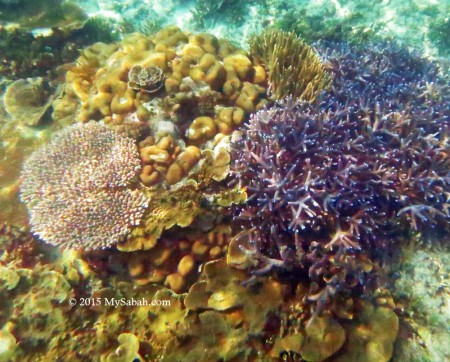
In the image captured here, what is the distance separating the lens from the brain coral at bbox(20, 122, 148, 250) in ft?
12.2

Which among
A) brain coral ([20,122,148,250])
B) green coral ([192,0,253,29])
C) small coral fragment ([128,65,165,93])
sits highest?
small coral fragment ([128,65,165,93])

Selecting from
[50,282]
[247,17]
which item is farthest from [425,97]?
[50,282]

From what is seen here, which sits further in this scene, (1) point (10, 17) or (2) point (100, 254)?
(1) point (10, 17)

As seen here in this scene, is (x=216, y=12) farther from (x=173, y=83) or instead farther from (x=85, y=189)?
(x=85, y=189)

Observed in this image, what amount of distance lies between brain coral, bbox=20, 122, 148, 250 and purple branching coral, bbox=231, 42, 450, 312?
4.57 feet

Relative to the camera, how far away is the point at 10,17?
26.7 feet

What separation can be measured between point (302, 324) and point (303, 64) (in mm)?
3585

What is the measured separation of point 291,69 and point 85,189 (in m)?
3.34

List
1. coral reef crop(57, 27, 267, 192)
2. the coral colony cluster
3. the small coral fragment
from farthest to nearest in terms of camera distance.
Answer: the small coral fragment < coral reef crop(57, 27, 267, 192) < the coral colony cluster

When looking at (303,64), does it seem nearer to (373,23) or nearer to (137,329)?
(137,329)

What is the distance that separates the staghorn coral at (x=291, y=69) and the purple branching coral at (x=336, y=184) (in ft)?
0.86

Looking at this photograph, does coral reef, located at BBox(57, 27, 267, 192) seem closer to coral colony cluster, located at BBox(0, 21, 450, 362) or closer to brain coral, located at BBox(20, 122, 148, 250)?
coral colony cluster, located at BBox(0, 21, 450, 362)

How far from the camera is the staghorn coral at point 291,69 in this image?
15.1 ft

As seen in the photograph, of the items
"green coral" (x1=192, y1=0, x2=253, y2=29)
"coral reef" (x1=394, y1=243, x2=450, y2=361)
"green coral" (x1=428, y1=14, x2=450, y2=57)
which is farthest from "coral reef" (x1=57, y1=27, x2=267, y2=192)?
"green coral" (x1=428, y1=14, x2=450, y2=57)
